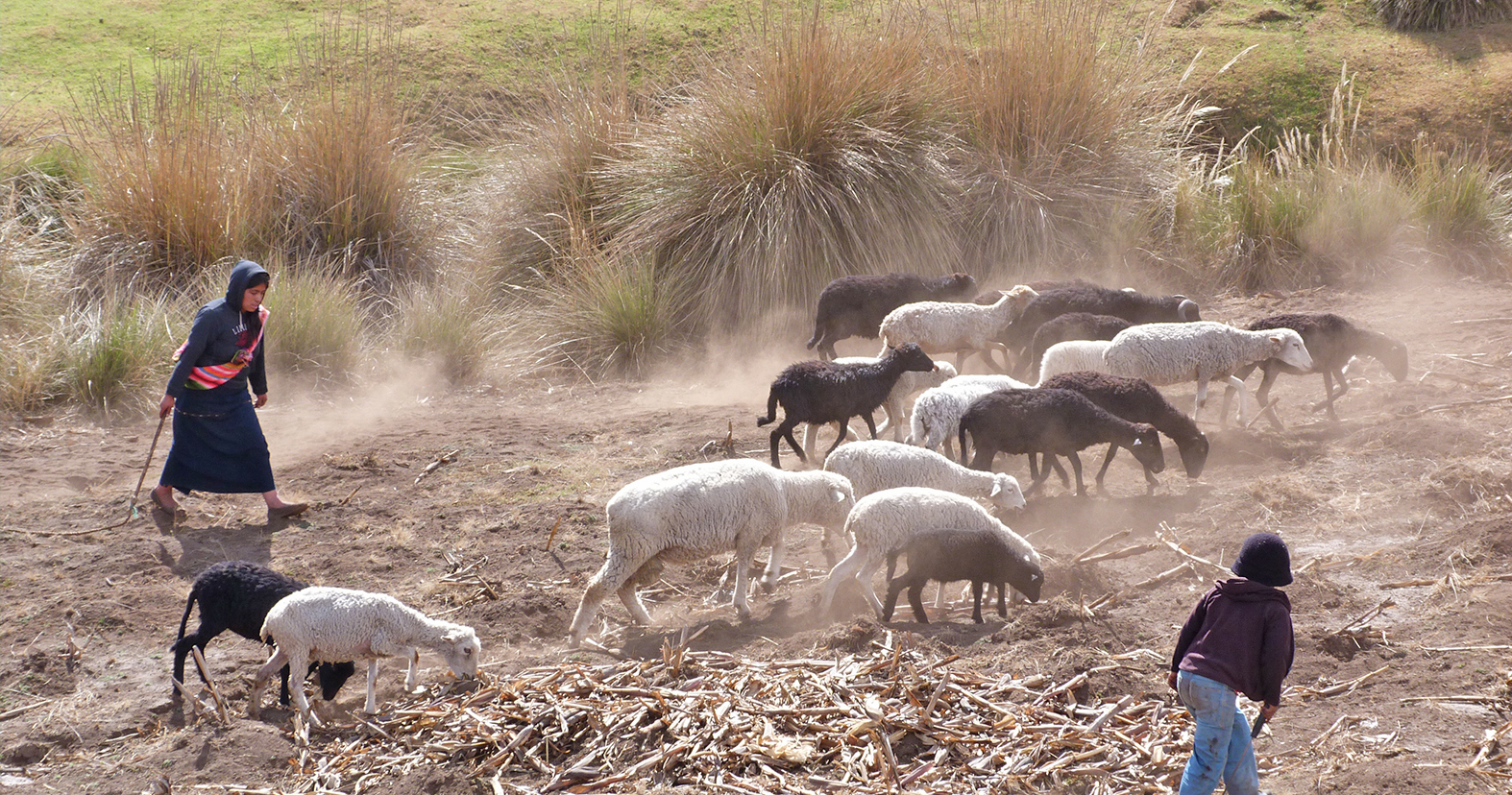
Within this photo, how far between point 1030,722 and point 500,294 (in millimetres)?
9731

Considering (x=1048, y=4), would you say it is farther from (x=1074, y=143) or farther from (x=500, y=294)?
(x=500, y=294)

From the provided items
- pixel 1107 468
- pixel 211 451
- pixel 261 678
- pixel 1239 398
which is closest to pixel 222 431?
pixel 211 451

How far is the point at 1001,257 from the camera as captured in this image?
12.3 meters

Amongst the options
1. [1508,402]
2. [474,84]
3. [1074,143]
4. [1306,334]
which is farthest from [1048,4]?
[474,84]

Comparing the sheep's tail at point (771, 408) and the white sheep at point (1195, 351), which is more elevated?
the white sheep at point (1195, 351)

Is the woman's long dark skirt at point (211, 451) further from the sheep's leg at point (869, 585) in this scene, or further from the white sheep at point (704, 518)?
the sheep's leg at point (869, 585)

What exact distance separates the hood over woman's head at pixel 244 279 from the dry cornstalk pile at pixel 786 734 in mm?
3768

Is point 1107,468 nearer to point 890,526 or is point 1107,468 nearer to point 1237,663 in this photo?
point 890,526

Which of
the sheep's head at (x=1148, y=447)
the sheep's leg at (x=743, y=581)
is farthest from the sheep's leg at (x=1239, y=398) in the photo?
the sheep's leg at (x=743, y=581)

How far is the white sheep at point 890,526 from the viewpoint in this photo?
6.07 m

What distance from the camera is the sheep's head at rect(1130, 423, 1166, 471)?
736 centimetres

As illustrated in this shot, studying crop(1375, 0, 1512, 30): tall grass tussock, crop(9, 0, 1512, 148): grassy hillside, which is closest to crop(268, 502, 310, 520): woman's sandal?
crop(9, 0, 1512, 148): grassy hillside

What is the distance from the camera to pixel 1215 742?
398cm

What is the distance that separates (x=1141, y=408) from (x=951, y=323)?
7.11 ft
